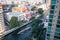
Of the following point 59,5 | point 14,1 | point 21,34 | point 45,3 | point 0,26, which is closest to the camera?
point 59,5

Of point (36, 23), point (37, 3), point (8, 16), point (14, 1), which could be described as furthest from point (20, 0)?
point (36, 23)

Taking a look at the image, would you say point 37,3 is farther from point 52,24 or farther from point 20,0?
point 52,24

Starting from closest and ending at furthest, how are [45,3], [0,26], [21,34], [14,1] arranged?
[0,26] → [21,34] → [45,3] → [14,1]

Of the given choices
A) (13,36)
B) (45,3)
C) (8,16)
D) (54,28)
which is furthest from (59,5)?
(45,3)

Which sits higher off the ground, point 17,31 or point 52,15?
point 52,15

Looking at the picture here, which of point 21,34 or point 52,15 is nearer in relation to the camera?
point 52,15

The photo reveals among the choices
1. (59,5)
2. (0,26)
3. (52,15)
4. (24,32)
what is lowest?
(24,32)
